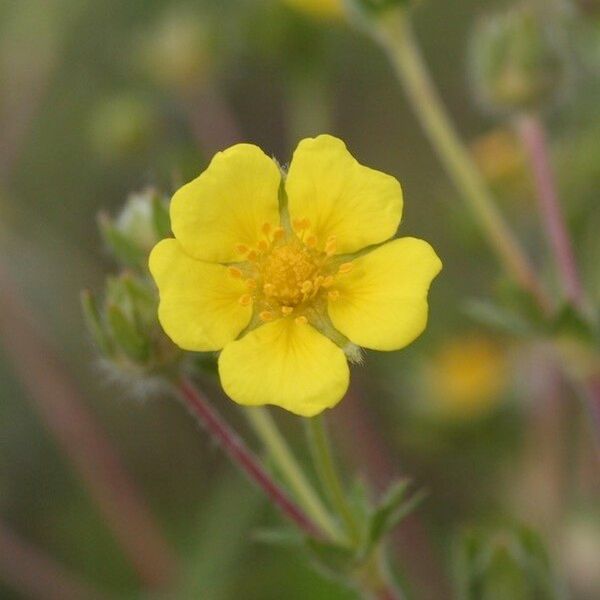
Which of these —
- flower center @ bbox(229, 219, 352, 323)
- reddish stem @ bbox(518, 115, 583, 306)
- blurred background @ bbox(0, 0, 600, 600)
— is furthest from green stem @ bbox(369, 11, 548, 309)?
flower center @ bbox(229, 219, 352, 323)

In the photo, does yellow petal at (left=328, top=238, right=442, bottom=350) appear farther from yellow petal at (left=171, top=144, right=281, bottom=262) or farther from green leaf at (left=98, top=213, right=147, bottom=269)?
green leaf at (left=98, top=213, right=147, bottom=269)

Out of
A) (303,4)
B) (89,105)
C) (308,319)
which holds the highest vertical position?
(89,105)

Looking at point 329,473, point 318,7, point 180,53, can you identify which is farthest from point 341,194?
point 180,53

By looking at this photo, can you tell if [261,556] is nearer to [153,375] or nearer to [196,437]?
[196,437]

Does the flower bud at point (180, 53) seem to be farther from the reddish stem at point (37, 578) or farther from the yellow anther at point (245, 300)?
the yellow anther at point (245, 300)

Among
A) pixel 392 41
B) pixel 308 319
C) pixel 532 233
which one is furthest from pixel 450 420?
pixel 308 319

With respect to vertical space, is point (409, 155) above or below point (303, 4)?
below

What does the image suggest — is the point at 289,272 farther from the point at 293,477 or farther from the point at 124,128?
the point at 124,128

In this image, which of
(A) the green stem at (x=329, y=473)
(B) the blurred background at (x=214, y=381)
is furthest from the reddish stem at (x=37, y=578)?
(A) the green stem at (x=329, y=473)
